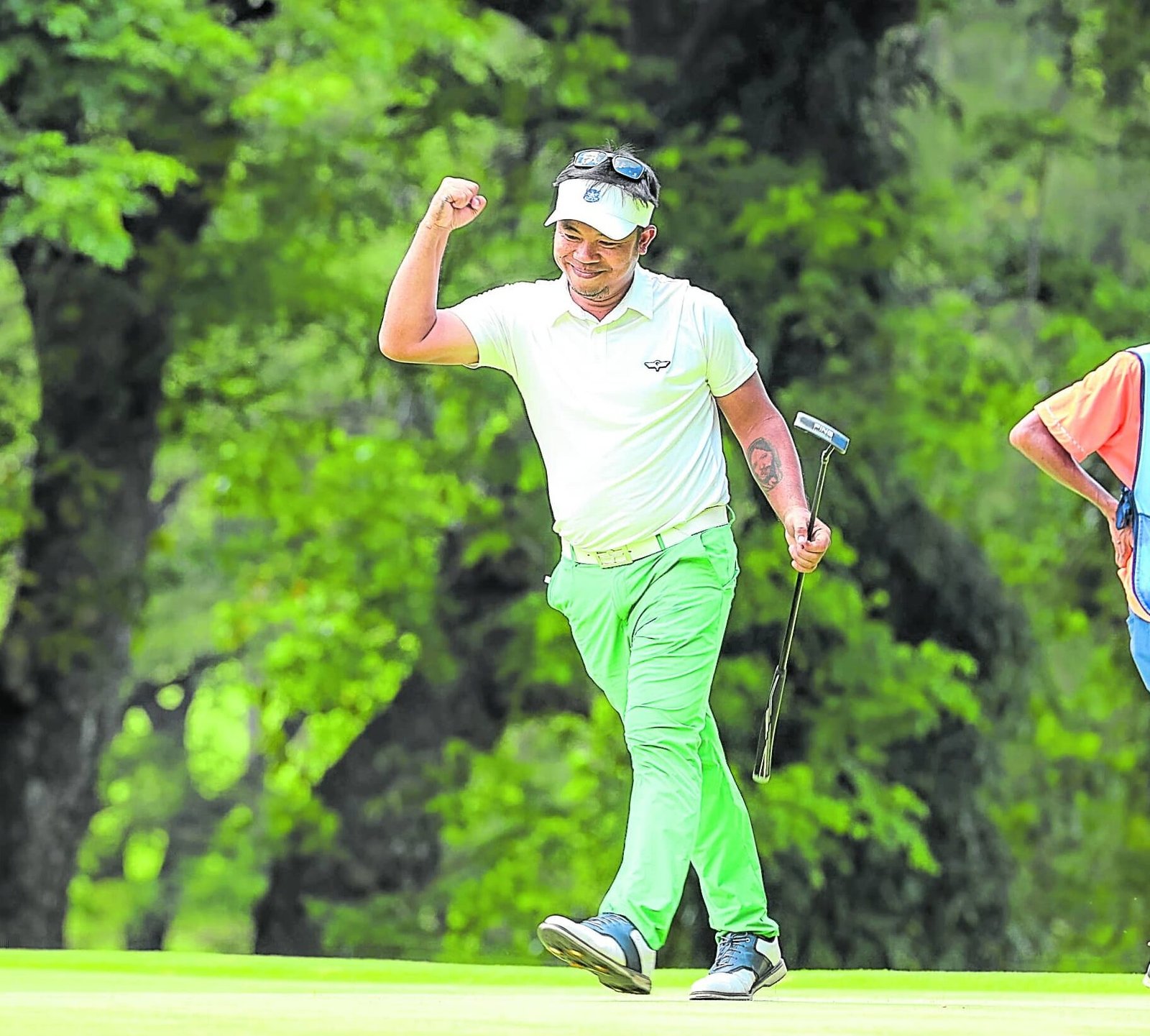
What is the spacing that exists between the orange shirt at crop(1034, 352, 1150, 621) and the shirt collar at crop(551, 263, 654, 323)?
3.29ft

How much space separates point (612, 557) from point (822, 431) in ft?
1.81

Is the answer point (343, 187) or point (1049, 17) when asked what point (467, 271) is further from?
point (1049, 17)

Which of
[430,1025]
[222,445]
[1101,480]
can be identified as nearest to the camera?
[430,1025]

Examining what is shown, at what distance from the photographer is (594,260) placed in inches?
207

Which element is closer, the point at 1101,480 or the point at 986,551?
the point at 1101,480

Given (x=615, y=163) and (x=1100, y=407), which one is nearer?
(x=615, y=163)

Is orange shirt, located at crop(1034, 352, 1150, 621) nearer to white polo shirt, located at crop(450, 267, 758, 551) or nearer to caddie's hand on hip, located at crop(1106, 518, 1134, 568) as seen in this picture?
caddie's hand on hip, located at crop(1106, 518, 1134, 568)

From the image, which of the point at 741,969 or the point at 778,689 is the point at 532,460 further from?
the point at 741,969

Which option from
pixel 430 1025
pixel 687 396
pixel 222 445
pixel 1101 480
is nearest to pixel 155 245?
pixel 222 445

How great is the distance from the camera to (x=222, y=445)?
1509cm

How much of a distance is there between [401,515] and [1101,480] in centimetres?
461

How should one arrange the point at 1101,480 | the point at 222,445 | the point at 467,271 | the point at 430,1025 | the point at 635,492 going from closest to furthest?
the point at 430,1025 < the point at 635,492 < the point at 1101,480 < the point at 467,271 < the point at 222,445

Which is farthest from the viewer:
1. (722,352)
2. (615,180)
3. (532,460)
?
(532,460)

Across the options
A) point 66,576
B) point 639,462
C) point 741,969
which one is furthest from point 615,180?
point 66,576
